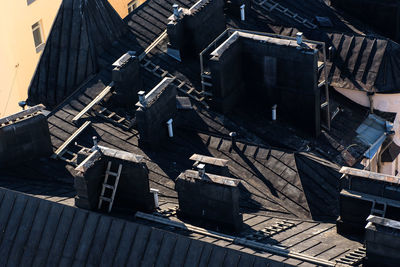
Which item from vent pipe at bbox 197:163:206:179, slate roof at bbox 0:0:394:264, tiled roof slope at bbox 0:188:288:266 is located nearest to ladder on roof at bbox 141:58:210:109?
slate roof at bbox 0:0:394:264

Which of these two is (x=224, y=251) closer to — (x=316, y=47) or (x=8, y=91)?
(x=316, y=47)

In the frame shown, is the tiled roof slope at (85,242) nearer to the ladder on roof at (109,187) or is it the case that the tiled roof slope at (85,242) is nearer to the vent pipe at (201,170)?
the ladder on roof at (109,187)

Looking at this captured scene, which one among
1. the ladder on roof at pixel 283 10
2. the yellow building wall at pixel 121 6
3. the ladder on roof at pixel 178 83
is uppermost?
the yellow building wall at pixel 121 6

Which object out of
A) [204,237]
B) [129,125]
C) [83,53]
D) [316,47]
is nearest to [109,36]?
Answer: [83,53]

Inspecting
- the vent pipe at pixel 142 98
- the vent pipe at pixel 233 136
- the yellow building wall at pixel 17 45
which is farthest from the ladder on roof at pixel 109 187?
the yellow building wall at pixel 17 45

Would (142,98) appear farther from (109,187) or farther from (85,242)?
(85,242)

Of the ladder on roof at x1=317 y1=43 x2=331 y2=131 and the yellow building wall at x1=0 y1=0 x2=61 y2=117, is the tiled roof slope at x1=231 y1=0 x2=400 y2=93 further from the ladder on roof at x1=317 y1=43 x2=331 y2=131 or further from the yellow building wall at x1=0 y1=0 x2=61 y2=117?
the yellow building wall at x1=0 y1=0 x2=61 y2=117
